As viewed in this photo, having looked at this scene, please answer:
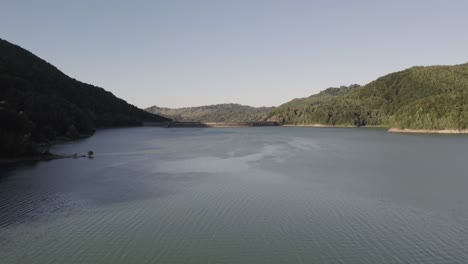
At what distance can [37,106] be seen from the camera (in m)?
87.8

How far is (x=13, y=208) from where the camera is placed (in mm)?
25625

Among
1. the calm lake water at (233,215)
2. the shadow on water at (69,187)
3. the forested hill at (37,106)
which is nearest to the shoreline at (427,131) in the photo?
the calm lake water at (233,215)

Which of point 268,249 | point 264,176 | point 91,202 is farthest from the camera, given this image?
point 264,176

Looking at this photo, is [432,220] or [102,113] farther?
[102,113]

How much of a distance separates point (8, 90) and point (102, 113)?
90.8 metres

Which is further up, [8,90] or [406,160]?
[8,90]

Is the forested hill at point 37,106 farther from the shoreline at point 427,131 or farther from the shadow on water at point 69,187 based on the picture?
the shoreline at point 427,131

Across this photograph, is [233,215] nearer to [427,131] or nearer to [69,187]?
[69,187]

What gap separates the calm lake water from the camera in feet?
57.4

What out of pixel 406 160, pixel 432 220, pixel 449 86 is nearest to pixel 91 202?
pixel 432 220

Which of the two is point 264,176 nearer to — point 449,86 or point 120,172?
point 120,172

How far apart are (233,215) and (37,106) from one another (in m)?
80.2

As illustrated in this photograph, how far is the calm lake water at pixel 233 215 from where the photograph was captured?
689 inches

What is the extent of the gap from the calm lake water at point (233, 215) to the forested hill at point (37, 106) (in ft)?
43.4
